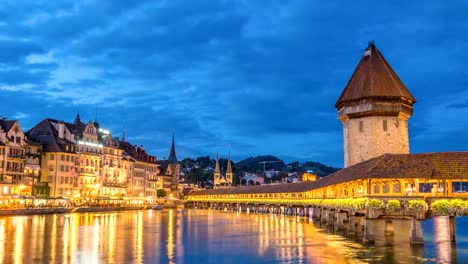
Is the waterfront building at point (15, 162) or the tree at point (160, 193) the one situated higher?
the waterfront building at point (15, 162)

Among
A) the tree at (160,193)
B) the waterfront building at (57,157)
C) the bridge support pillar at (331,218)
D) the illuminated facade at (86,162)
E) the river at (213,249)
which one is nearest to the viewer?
the river at (213,249)

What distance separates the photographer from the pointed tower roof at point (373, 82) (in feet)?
210

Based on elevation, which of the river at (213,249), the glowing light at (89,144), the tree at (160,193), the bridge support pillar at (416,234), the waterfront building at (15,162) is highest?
the glowing light at (89,144)

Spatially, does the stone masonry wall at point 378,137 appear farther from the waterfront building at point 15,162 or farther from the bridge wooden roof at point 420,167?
the waterfront building at point 15,162

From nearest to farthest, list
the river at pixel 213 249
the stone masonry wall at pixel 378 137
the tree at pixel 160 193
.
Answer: the river at pixel 213 249
the stone masonry wall at pixel 378 137
the tree at pixel 160 193

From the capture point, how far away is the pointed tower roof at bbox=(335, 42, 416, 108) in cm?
6391

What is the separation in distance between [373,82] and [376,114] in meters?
4.25

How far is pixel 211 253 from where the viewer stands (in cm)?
3706

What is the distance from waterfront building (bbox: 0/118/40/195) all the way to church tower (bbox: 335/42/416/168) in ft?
190

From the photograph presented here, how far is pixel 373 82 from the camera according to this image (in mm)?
64938

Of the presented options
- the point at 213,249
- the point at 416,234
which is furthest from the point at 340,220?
the point at 213,249

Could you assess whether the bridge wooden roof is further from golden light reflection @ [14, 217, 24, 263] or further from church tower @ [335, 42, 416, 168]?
church tower @ [335, 42, 416, 168]

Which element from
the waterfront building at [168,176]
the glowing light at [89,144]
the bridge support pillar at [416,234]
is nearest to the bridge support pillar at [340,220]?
the bridge support pillar at [416,234]

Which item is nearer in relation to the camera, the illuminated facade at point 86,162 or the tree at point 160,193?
the illuminated facade at point 86,162
